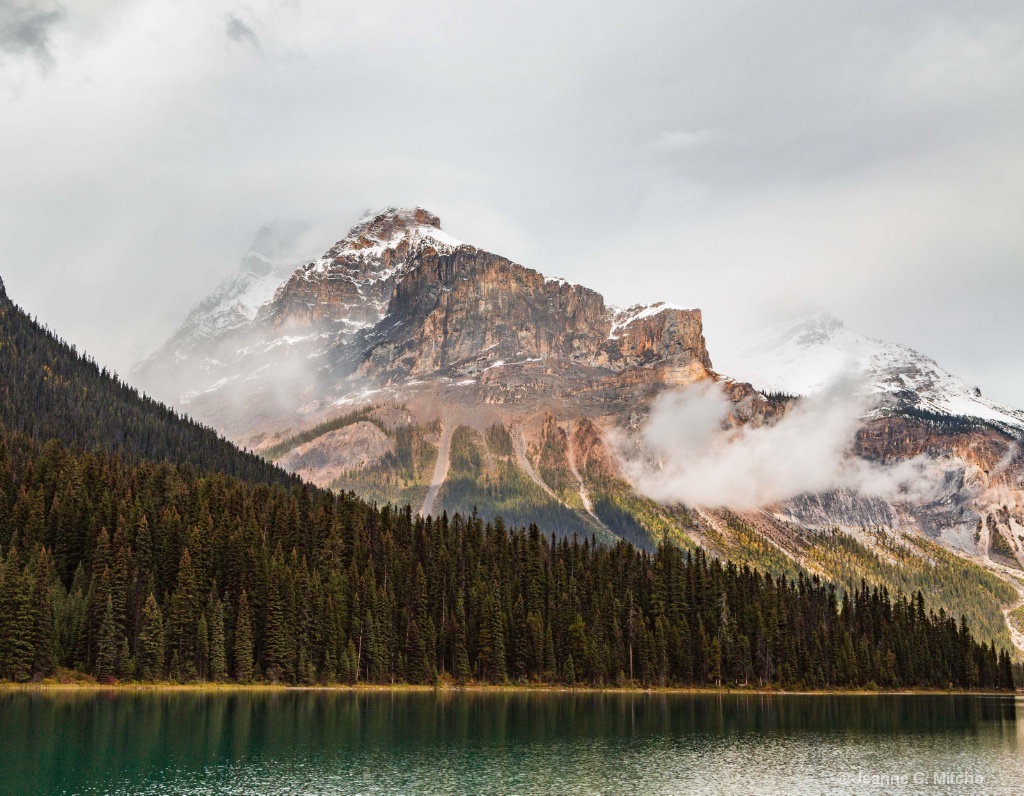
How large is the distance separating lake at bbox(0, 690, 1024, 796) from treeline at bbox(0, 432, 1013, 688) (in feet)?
34.6

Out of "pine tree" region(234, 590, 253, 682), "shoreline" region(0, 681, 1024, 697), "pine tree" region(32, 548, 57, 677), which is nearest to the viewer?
"pine tree" region(32, 548, 57, 677)

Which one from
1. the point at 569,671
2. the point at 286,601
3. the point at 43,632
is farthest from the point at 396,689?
the point at 43,632

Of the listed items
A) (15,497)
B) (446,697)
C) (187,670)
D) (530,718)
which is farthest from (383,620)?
(15,497)

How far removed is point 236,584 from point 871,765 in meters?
97.9

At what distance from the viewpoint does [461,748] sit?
3553 inches

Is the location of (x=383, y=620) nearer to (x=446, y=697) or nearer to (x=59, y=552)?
(x=446, y=697)

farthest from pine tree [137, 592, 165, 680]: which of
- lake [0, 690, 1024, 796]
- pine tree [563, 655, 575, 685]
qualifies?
pine tree [563, 655, 575, 685]

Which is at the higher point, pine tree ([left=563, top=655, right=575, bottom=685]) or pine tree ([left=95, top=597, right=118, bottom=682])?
pine tree ([left=95, top=597, right=118, bottom=682])

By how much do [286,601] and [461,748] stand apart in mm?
66813

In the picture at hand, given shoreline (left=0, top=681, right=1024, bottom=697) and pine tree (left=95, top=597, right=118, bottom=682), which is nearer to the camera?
shoreline (left=0, top=681, right=1024, bottom=697)

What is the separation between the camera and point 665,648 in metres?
182

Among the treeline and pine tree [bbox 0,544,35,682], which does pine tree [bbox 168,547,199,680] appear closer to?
the treeline

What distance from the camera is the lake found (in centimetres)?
7231

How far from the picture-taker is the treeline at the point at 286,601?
134 meters
